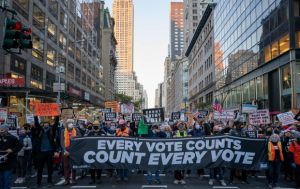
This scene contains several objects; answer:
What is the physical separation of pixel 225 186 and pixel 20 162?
7056 millimetres

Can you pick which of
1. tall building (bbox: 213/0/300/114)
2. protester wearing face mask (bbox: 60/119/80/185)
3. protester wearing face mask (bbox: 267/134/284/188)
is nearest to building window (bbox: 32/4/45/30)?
tall building (bbox: 213/0/300/114)

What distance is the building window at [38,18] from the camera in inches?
1682

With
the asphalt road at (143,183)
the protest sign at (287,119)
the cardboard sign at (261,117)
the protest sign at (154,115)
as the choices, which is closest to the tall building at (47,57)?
the protest sign at (154,115)

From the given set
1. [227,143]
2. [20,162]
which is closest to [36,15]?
[20,162]

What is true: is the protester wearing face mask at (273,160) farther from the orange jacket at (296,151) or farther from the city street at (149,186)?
the orange jacket at (296,151)

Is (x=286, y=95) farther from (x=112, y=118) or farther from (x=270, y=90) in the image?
Result: (x=112, y=118)

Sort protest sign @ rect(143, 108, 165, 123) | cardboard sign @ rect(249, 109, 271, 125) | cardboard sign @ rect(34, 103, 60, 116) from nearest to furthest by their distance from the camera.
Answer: cardboard sign @ rect(249, 109, 271, 125)
cardboard sign @ rect(34, 103, 60, 116)
protest sign @ rect(143, 108, 165, 123)

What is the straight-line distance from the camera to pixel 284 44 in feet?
106

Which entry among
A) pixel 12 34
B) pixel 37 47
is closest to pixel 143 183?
pixel 12 34

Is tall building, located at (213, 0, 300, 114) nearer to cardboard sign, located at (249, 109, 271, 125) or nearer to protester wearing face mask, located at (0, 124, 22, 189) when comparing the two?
cardboard sign, located at (249, 109, 271, 125)

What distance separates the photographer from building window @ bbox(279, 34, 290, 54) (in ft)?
103

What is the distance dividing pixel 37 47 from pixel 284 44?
85.9ft

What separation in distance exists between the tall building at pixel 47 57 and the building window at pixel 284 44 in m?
20.7

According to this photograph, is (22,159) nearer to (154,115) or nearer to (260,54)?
(154,115)
